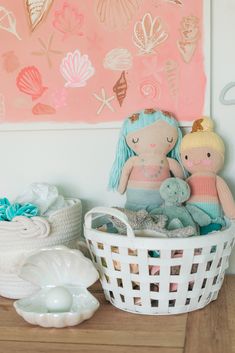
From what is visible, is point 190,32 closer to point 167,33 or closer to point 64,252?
point 167,33

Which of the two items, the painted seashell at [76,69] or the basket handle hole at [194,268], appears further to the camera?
the painted seashell at [76,69]

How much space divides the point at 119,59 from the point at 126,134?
168 millimetres

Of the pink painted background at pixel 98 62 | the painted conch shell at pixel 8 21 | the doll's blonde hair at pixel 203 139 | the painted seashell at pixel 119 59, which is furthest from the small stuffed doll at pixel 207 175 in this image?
the painted conch shell at pixel 8 21

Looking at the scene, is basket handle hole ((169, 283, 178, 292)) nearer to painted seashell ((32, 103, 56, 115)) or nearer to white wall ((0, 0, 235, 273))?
white wall ((0, 0, 235, 273))

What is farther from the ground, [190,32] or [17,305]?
[190,32]

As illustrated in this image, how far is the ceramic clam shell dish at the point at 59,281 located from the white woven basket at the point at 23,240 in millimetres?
59

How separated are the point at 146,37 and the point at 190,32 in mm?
92

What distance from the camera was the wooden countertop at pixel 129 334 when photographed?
2.52 feet

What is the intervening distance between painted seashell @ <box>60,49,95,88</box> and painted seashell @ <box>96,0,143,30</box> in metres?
0.09

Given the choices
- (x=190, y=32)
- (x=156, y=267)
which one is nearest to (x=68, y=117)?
(x=190, y=32)

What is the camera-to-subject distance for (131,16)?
3.57 feet

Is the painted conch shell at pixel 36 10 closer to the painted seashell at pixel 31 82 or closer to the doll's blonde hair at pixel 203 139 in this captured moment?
the painted seashell at pixel 31 82

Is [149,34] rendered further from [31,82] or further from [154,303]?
[154,303]

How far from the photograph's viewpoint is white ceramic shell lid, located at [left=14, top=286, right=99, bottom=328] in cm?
83
